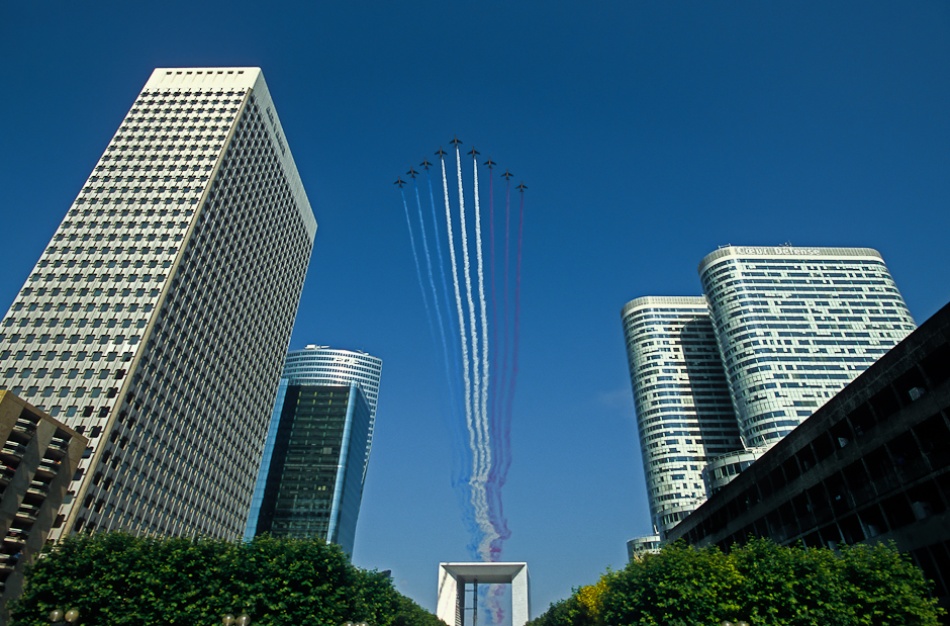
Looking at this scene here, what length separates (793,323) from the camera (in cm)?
14925

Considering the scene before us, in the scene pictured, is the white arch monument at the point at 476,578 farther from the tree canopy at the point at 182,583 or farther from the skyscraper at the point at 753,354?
the tree canopy at the point at 182,583

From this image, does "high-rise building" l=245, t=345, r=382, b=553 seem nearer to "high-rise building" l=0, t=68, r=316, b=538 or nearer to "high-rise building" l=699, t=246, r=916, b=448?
"high-rise building" l=0, t=68, r=316, b=538

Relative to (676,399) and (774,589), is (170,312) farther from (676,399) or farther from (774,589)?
(676,399)

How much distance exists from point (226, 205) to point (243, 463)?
49727mm

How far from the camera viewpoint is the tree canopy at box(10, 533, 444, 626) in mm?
42344

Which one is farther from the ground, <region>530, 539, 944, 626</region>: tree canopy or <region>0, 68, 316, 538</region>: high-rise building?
<region>0, 68, 316, 538</region>: high-rise building

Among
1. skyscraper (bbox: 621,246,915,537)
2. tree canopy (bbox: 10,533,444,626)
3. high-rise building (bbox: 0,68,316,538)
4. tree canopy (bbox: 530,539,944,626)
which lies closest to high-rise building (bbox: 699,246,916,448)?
skyscraper (bbox: 621,246,915,537)

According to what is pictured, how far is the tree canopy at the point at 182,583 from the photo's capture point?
42.3 metres

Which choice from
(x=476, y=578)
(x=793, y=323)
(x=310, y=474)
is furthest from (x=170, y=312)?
(x=793, y=323)

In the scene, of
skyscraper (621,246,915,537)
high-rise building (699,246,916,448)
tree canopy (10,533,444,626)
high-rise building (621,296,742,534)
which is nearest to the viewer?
tree canopy (10,533,444,626)

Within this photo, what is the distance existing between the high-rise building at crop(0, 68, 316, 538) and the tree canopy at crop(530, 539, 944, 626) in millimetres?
65081

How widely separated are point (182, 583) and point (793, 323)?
14701 centimetres

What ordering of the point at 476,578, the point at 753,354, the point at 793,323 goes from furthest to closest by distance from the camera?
the point at 476,578, the point at 793,323, the point at 753,354

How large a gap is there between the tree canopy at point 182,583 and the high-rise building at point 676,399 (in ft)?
401
